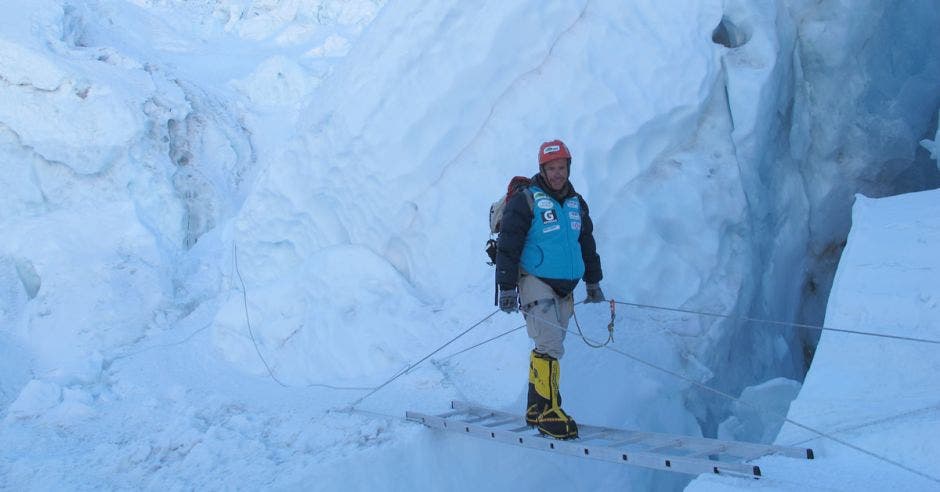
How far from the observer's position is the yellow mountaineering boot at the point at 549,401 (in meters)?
3.43

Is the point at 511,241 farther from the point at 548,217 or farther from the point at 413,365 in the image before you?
the point at 413,365

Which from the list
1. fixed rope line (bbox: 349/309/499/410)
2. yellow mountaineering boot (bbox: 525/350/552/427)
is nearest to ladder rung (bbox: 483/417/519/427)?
yellow mountaineering boot (bbox: 525/350/552/427)

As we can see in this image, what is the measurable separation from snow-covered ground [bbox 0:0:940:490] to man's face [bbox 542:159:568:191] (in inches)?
→ 49.6

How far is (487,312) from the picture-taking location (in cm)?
473

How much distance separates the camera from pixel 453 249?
514 cm

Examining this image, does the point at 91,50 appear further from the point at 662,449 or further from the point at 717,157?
the point at 662,449

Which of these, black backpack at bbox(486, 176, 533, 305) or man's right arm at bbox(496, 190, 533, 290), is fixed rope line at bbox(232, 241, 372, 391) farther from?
man's right arm at bbox(496, 190, 533, 290)

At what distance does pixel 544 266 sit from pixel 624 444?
88 centimetres

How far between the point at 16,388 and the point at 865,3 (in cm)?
758

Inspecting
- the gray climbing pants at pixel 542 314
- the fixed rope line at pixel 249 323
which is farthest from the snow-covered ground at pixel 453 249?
the gray climbing pants at pixel 542 314

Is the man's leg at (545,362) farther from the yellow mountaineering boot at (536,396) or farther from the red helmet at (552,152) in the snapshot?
the red helmet at (552,152)

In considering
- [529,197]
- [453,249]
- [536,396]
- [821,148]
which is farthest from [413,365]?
[821,148]

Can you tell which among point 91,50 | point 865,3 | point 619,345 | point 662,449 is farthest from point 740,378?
point 91,50

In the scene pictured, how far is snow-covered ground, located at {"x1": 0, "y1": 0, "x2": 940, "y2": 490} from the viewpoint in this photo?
4.28 m
